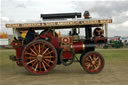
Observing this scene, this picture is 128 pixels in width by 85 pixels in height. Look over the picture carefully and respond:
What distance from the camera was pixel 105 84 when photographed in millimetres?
5230

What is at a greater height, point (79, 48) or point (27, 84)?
point (79, 48)

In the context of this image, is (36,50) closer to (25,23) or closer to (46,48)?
(46,48)

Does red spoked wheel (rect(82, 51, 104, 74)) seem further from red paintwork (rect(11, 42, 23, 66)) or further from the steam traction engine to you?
red paintwork (rect(11, 42, 23, 66))

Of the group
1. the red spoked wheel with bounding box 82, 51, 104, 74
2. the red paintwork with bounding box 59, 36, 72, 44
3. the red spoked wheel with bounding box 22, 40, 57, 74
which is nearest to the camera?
the red spoked wheel with bounding box 22, 40, 57, 74

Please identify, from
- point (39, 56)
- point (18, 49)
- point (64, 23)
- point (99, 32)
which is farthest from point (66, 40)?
point (18, 49)

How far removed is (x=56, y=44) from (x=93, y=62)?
67.1 inches

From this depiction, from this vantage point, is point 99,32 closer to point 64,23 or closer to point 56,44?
point 64,23

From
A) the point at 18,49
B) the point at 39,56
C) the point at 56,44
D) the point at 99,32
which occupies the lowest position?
the point at 39,56

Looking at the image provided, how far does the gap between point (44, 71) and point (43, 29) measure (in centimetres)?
205

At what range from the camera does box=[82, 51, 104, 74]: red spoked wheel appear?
6.82m

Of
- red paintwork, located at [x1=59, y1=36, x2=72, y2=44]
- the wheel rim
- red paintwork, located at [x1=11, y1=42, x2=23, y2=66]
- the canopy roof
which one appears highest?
the canopy roof

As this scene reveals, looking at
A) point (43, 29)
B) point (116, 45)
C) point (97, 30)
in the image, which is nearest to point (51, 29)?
point (43, 29)

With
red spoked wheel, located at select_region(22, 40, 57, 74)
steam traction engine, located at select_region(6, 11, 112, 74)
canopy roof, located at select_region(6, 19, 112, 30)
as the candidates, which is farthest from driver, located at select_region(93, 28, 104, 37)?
red spoked wheel, located at select_region(22, 40, 57, 74)

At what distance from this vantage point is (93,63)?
6.86 meters
